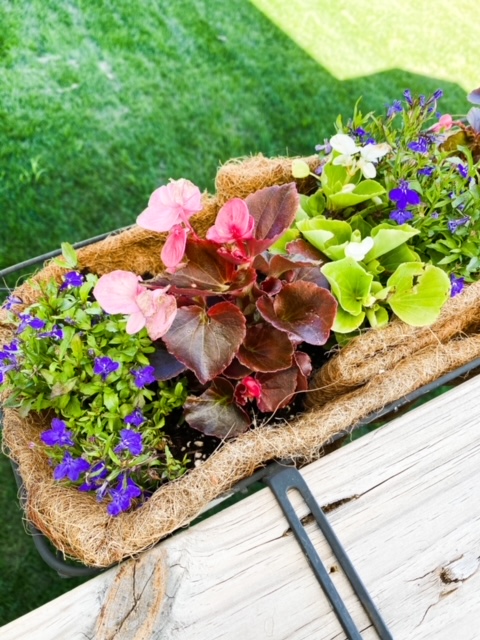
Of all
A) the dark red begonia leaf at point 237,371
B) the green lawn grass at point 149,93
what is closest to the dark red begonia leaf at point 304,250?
the dark red begonia leaf at point 237,371

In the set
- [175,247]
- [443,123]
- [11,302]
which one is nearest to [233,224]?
[175,247]

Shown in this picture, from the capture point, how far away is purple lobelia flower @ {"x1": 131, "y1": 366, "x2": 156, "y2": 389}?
89 centimetres

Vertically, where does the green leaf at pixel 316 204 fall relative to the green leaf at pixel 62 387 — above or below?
above

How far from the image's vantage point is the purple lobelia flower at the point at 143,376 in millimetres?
892

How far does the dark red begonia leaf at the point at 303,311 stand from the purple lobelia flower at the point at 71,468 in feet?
1.18

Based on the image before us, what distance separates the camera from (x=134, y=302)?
777 millimetres

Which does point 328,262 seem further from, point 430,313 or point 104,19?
point 104,19

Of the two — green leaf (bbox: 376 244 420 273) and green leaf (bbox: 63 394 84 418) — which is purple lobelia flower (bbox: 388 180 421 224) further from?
green leaf (bbox: 63 394 84 418)

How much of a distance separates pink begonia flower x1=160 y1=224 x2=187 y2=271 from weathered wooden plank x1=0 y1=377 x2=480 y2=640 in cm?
38

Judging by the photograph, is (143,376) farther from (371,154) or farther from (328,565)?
(371,154)

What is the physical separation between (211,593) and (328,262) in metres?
0.59

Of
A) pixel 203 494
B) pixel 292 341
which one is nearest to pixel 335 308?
pixel 292 341

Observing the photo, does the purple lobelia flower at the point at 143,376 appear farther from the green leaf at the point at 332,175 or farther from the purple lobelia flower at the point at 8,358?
the green leaf at the point at 332,175

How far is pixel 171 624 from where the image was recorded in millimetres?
724
